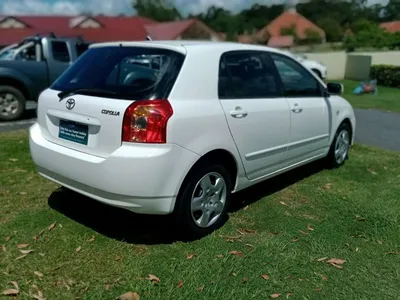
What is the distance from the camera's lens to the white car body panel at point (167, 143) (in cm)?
303

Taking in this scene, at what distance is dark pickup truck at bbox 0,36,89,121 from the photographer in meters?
8.45

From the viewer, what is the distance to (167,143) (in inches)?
119

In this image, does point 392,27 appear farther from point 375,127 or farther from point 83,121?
point 83,121

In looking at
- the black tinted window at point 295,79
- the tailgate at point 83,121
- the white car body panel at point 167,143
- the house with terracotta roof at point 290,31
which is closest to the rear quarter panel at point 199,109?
the white car body panel at point 167,143

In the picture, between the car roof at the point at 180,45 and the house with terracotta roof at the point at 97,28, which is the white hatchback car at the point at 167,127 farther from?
the house with terracotta roof at the point at 97,28

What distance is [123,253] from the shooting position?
128 inches

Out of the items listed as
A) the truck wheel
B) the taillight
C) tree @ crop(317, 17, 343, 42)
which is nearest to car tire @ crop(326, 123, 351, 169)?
the taillight

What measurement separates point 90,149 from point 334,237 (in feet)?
7.51

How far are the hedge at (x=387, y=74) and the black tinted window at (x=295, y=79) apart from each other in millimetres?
16835

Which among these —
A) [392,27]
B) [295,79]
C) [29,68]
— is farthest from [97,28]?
[392,27]

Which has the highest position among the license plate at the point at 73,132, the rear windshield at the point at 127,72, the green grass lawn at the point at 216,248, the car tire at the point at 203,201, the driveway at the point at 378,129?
the rear windshield at the point at 127,72

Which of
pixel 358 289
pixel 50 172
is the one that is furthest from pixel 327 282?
pixel 50 172

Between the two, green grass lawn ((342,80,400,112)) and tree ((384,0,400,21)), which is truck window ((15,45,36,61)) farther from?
tree ((384,0,400,21))

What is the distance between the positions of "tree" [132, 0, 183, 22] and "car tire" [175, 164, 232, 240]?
81783 millimetres
